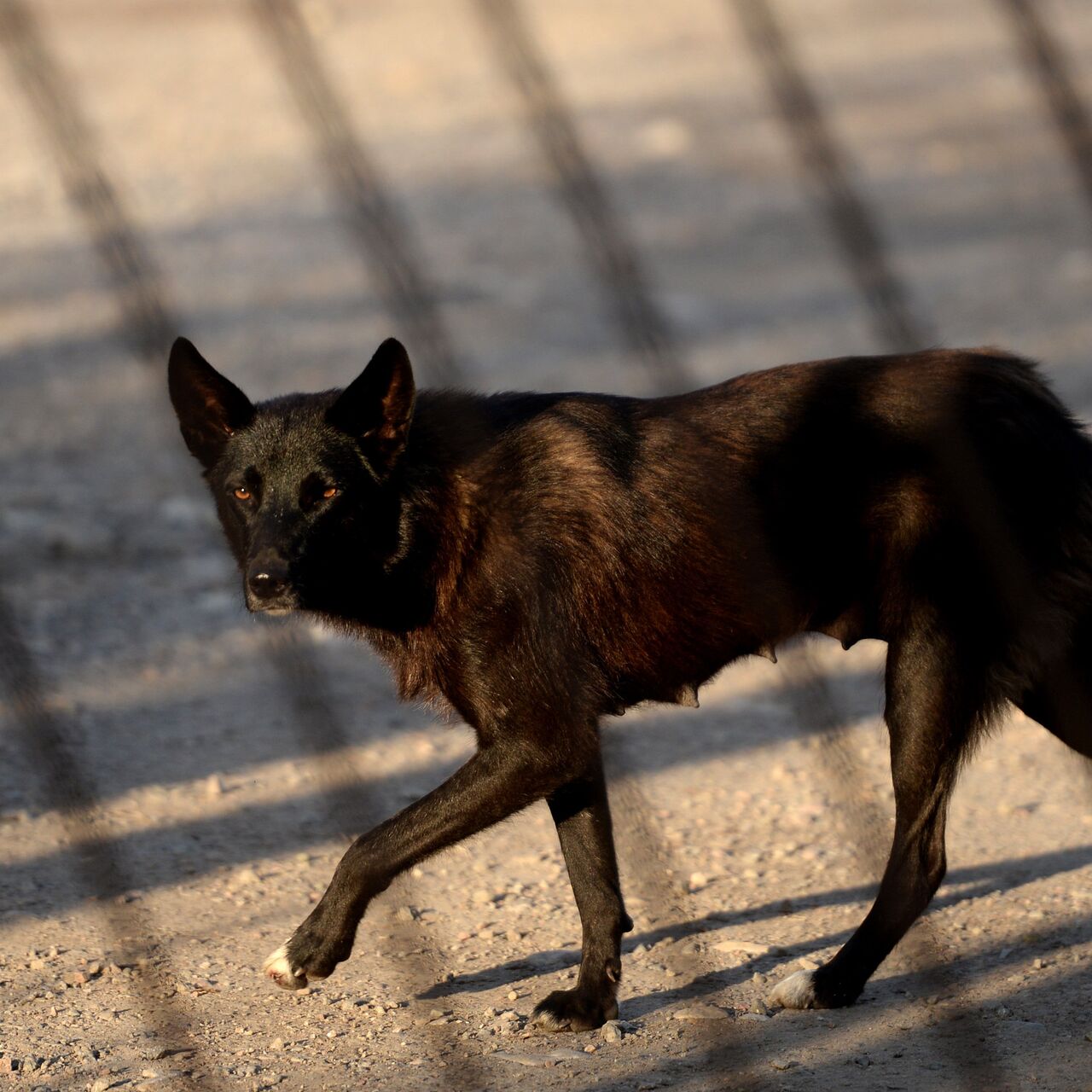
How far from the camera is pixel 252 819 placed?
5660 millimetres

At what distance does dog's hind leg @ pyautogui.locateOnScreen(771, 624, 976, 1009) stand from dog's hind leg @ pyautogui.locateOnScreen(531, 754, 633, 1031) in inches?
18.0

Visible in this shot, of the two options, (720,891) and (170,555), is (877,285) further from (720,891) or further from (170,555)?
(170,555)

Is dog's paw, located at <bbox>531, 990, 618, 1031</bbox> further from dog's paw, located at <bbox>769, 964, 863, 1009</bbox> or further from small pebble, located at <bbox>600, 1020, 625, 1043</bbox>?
dog's paw, located at <bbox>769, 964, 863, 1009</bbox>

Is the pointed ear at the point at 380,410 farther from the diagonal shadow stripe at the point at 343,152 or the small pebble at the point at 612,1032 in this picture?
the small pebble at the point at 612,1032

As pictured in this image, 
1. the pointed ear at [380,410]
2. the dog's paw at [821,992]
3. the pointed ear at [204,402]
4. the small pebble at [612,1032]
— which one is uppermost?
the pointed ear at [204,402]

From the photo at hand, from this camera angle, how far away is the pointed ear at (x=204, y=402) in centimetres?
406

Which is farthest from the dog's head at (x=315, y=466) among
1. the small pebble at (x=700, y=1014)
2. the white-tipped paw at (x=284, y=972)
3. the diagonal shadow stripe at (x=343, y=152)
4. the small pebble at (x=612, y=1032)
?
the small pebble at (x=700, y=1014)

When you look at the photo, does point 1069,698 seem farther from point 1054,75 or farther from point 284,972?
point 284,972

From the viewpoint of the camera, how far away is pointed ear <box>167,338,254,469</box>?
13.3 feet

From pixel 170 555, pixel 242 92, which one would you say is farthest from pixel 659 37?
pixel 170 555

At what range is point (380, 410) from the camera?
4051 millimetres

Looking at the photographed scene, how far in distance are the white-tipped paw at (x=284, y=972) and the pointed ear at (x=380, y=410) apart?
4.09 ft

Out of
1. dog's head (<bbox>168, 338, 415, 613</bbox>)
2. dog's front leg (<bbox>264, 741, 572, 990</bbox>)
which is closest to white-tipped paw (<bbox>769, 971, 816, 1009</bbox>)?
Result: dog's front leg (<bbox>264, 741, 572, 990</bbox>)

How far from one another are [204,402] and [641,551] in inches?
46.3
